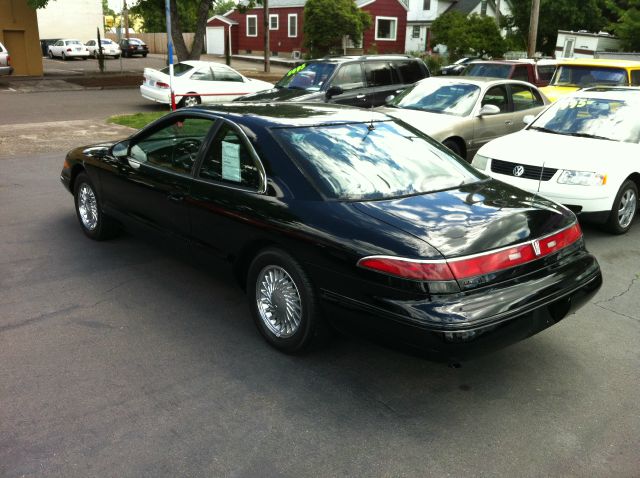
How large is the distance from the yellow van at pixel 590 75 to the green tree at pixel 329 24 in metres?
30.7

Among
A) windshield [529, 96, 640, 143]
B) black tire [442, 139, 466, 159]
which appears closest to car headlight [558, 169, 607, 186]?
windshield [529, 96, 640, 143]

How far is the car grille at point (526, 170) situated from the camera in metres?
6.71

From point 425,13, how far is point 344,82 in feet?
159

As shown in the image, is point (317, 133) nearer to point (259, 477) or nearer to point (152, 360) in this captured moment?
point (152, 360)

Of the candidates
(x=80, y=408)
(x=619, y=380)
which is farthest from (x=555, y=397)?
(x=80, y=408)

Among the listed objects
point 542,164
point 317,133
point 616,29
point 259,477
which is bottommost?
point 259,477

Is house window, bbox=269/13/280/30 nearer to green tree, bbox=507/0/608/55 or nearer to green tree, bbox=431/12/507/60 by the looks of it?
green tree, bbox=507/0/608/55

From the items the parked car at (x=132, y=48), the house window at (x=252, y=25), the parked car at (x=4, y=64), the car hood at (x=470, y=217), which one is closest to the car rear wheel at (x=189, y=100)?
the parked car at (x=4, y=64)

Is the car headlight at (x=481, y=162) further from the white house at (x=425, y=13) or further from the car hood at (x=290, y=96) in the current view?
the white house at (x=425, y=13)

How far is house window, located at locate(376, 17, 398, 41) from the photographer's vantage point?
50.7 m

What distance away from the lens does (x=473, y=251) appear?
3412 millimetres

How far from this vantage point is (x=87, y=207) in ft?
21.0

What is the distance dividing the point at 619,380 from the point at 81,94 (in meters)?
22.2

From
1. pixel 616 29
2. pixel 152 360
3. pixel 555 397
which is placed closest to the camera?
pixel 555 397
